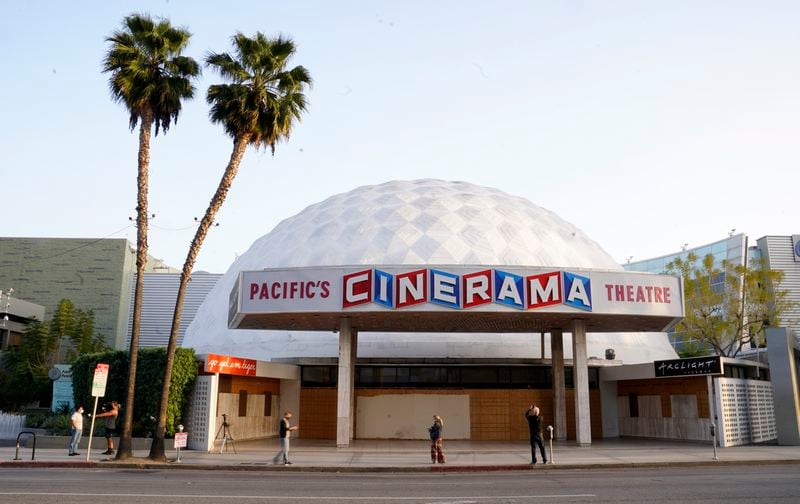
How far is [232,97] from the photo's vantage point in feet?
72.8

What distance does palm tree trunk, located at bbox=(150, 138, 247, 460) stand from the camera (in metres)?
20.8

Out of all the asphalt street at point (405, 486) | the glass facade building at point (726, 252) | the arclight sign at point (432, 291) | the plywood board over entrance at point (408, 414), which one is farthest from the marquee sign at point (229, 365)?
the glass facade building at point (726, 252)

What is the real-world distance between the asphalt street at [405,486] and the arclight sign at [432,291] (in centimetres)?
694

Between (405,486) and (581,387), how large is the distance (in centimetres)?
1318

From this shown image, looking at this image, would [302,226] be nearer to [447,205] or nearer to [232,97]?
[447,205]

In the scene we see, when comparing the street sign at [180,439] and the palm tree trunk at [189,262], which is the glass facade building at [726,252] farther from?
the street sign at [180,439]

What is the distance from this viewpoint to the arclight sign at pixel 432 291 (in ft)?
78.6

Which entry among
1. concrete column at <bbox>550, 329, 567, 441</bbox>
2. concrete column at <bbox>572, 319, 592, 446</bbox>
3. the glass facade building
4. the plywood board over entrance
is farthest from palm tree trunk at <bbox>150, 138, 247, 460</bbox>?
the glass facade building

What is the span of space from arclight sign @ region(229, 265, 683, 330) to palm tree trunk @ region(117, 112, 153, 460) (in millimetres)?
3980

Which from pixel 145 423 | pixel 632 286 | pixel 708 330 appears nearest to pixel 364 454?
pixel 145 423

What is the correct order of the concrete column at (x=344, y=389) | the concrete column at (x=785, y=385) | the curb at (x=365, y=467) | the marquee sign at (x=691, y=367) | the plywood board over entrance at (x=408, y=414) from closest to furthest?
the curb at (x=365, y=467)
the concrete column at (x=344, y=389)
the marquee sign at (x=691, y=367)
the concrete column at (x=785, y=385)
the plywood board over entrance at (x=408, y=414)

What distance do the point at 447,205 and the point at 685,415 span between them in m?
15.6

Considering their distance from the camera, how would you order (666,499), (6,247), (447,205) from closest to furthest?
(666,499) → (447,205) → (6,247)

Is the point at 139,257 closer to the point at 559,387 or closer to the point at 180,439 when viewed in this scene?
the point at 180,439
